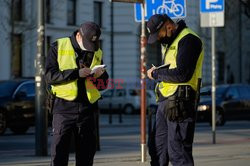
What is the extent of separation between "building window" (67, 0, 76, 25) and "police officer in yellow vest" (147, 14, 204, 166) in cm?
3899

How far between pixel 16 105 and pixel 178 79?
1406 centimetres

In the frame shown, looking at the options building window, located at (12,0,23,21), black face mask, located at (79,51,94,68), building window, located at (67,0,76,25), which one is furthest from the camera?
building window, located at (67,0,76,25)

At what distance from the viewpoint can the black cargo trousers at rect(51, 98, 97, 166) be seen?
809 cm

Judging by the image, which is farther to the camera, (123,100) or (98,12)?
(98,12)

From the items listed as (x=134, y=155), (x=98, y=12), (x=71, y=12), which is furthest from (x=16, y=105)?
(x=98, y=12)

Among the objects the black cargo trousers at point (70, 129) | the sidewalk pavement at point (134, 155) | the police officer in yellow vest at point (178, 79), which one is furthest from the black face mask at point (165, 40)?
the sidewalk pavement at point (134, 155)

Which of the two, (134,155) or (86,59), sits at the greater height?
(86,59)

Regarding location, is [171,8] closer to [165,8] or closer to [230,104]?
[165,8]

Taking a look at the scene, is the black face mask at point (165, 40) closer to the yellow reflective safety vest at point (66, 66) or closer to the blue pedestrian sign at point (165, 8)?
the yellow reflective safety vest at point (66, 66)

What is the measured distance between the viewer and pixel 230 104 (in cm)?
2848

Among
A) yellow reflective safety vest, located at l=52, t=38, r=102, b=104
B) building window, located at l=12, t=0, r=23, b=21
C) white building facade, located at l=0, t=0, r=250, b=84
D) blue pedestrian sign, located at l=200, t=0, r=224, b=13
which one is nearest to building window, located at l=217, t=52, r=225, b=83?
white building facade, located at l=0, t=0, r=250, b=84

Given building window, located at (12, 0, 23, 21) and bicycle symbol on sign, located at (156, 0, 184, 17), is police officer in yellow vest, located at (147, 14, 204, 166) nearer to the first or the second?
bicycle symbol on sign, located at (156, 0, 184, 17)

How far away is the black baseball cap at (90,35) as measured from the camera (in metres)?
7.98

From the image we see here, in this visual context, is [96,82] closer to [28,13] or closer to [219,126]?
[219,126]
